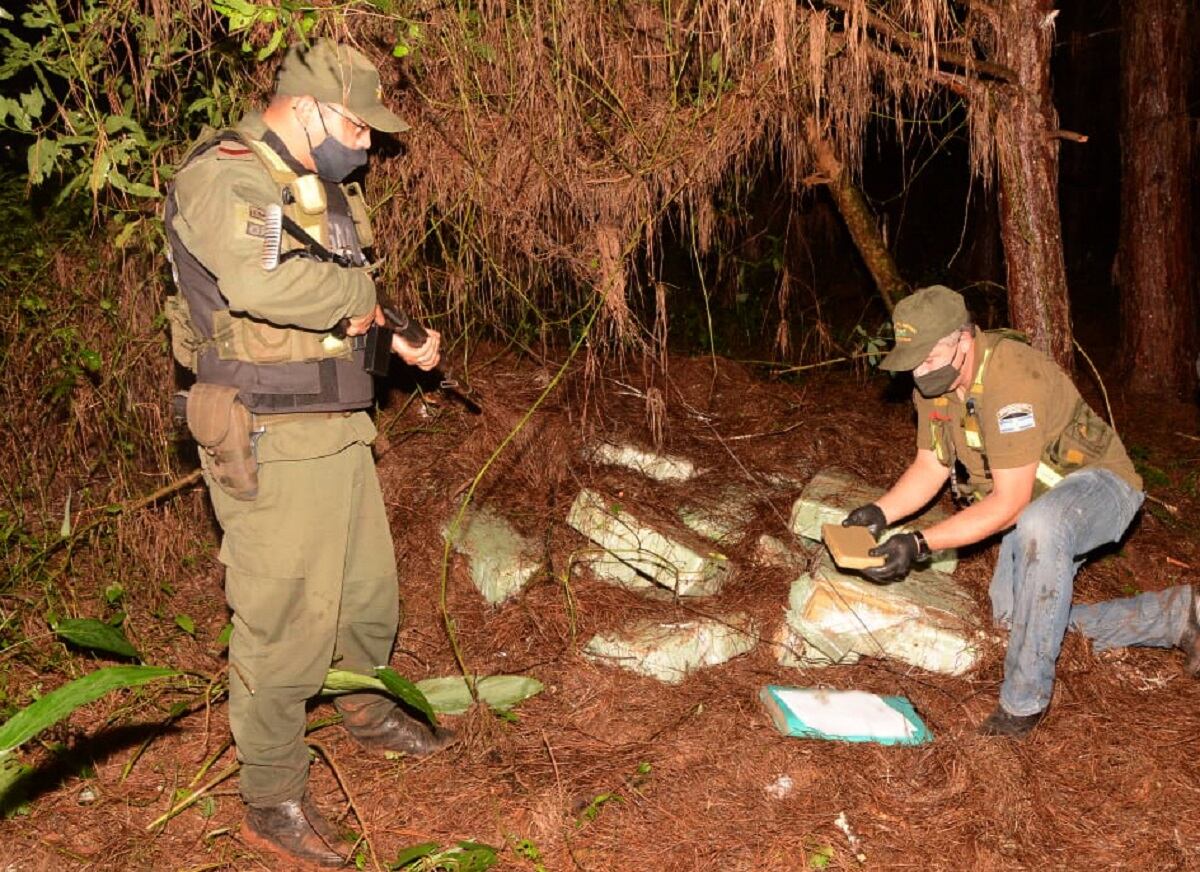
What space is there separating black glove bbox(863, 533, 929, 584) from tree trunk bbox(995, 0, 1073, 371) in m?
1.82

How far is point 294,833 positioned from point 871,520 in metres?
2.32

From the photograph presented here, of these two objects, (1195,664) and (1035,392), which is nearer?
(1035,392)

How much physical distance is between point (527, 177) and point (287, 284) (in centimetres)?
168

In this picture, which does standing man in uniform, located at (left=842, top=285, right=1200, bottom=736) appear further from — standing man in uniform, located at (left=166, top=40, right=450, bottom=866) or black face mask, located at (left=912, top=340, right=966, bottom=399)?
standing man in uniform, located at (left=166, top=40, right=450, bottom=866)

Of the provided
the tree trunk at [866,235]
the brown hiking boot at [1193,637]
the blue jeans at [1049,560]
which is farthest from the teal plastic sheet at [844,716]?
the tree trunk at [866,235]

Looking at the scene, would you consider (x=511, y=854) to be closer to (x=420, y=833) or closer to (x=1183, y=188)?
(x=420, y=833)

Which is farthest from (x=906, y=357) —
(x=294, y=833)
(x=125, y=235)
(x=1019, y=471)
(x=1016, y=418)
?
(x=125, y=235)

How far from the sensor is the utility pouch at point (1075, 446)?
371 cm

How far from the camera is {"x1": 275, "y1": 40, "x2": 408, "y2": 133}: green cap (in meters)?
3.02

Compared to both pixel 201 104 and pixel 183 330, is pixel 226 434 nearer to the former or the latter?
pixel 183 330

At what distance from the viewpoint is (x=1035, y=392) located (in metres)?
3.54

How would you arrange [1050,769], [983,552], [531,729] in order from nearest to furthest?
[1050,769]
[531,729]
[983,552]

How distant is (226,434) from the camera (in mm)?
2973

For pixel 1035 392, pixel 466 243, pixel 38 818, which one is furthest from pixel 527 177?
pixel 38 818
